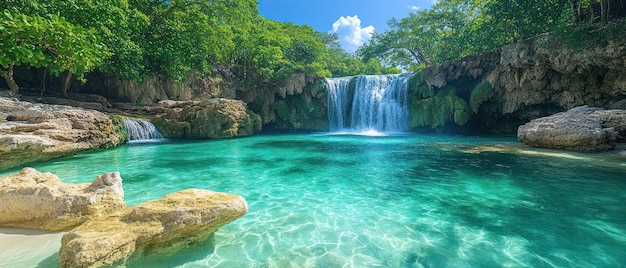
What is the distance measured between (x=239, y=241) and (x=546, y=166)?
31.4ft

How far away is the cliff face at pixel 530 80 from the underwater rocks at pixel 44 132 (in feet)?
72.9

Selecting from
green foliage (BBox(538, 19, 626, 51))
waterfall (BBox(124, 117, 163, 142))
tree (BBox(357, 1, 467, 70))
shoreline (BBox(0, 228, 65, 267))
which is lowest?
shoreline (BBox(0, 228, 65, 267))

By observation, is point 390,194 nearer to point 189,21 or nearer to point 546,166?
point 546,166

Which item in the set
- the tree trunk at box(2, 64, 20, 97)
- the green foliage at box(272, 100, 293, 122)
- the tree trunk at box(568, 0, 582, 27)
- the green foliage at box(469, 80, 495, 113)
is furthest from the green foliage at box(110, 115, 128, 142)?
the tree trunk at box(568, 0, 582, 27)

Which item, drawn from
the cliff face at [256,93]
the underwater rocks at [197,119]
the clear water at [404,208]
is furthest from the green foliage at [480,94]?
the underwater rocks at [197,119]

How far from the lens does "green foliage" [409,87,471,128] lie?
22438 mm

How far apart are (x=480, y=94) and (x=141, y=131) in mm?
23520

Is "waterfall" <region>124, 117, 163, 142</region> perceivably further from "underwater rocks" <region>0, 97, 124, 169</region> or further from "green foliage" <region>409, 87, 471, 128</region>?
"green foliage" <region>409, 87, 471, 128</region>

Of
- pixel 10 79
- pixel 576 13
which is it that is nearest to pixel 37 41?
pixel 10 79

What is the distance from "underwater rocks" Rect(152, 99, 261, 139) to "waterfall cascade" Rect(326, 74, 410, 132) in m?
11.0

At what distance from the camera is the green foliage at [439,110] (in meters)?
22.4

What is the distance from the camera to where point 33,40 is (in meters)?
5.39

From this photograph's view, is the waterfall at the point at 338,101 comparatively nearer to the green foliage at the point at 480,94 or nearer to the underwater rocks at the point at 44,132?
the green foliage at the point at 480,94

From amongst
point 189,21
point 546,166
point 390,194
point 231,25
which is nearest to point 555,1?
point 546,166
